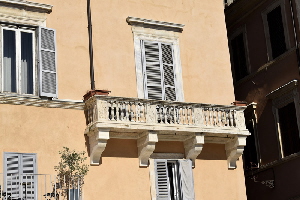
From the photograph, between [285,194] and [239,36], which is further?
[239,36]

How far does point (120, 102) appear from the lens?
66.8ft

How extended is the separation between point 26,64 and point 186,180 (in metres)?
6.07

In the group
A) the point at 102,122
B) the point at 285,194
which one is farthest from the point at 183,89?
Result: the point at 285,194

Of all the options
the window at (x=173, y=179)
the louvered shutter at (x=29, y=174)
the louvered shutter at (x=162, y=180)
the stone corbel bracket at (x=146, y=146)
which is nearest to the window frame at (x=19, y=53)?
the louvered shutter at (x=29, y=174)

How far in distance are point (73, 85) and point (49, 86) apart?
0.85 metres

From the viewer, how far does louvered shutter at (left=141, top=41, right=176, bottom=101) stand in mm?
21881

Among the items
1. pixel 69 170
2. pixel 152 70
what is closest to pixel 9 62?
pixel 69 170

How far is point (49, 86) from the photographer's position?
20.1 metres

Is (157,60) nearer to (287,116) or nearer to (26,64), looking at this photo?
(26,64)

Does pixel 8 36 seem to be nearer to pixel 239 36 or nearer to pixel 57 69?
pixel 57 69

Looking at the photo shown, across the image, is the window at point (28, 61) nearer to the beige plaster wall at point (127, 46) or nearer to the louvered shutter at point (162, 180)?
the beige plaster wall at point (127, 46)

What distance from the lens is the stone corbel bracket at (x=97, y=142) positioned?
19750 millimetres

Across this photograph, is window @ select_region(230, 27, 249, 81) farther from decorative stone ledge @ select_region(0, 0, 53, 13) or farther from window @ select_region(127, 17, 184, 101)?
decorative stone ledge @ select_region(0, 0, 53, 13)

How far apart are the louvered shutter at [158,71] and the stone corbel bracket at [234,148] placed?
2.36 meters
